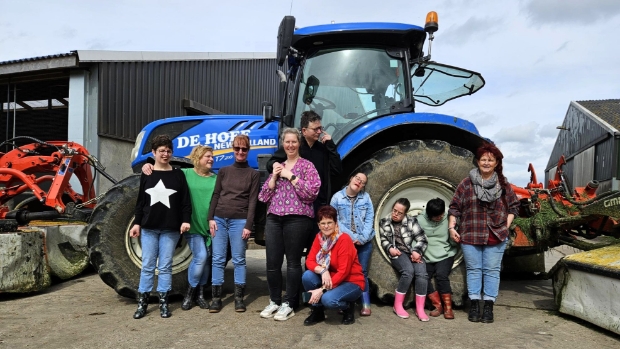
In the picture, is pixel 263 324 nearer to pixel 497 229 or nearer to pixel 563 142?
pixel 497 229

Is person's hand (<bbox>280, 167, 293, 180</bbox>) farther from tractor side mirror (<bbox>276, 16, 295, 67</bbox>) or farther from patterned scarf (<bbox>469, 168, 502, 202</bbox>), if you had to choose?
patterned scarf (<bbox>469, 168, 502, 202</bbox>)

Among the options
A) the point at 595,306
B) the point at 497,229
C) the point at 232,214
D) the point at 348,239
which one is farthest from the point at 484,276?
the point at 232,214

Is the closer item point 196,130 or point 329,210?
point 329,210

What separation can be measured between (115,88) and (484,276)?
8.40 metres

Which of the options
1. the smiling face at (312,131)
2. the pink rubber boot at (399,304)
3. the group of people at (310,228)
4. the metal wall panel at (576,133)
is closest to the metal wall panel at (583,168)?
the metal wall panel at (576,133)

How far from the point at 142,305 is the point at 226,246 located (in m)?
0.82

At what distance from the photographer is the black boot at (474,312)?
3.76 m

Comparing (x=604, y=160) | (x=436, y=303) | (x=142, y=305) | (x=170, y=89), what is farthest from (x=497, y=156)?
(x=604, y=160)

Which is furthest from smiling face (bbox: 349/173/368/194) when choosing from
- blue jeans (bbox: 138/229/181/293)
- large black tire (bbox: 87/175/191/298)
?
large black tire (bbox: 87/175/191/298)

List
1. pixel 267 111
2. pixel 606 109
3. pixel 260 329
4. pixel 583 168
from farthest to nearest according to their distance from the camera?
pixel 606 109 → pixel 583 168 → pixel 267 111 → pixel 260 329

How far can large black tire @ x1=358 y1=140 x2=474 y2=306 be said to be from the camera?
406cm

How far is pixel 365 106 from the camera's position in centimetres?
449

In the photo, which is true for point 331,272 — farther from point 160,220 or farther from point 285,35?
point 285,35

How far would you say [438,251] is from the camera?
404 centimetres
